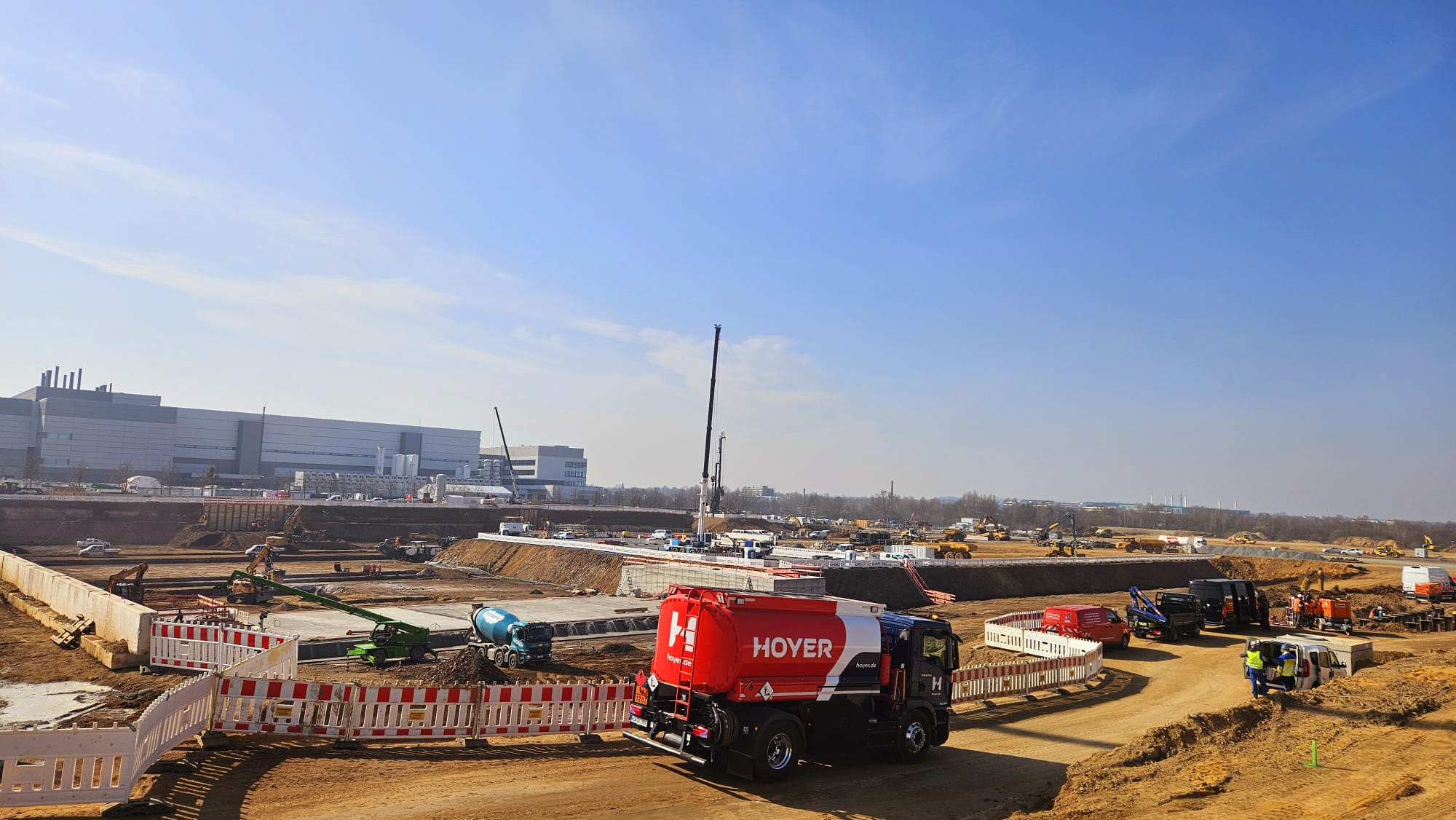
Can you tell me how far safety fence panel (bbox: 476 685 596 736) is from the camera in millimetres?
16031

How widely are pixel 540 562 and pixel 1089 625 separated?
135ft

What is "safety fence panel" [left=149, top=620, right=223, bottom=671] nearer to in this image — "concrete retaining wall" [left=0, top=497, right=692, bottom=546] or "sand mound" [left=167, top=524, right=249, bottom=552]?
"sand mound" [left=167, top=524, right=249, bottom=552]

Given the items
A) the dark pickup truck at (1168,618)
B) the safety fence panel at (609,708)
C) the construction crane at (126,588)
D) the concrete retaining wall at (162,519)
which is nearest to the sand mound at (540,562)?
the concrete retaining wall at (162,519)

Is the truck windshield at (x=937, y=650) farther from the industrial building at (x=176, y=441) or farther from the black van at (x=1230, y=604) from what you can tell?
the industrial building at (x=176, y=441)

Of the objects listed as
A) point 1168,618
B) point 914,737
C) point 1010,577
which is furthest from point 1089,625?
point 1010,577

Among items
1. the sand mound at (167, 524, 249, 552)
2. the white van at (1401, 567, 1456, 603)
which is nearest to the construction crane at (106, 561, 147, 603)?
the sand mound at (167, 524, 249, 552)

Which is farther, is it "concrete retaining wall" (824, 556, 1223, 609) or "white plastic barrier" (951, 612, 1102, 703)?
"concrete retaining wall" (824, 556, 1223, 609)

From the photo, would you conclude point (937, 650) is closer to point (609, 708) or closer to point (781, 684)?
point (781, 684)

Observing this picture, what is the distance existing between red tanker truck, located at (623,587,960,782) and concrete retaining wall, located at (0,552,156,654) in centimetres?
1711

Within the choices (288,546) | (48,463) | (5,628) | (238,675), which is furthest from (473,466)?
(238,675)

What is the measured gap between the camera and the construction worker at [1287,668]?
23.7m

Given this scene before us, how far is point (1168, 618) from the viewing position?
113ft

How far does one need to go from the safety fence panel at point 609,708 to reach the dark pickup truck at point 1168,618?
26.2 meters

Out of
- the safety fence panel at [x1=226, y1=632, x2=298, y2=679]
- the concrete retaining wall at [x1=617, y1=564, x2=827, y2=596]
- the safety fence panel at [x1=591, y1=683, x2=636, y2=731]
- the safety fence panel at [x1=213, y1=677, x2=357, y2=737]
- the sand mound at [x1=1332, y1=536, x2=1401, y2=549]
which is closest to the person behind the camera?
the safety fence panel at [x1=213, y1=677, x2=357, y2=737]
